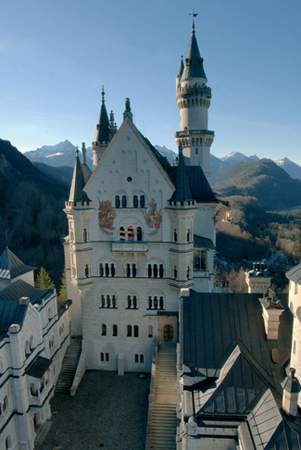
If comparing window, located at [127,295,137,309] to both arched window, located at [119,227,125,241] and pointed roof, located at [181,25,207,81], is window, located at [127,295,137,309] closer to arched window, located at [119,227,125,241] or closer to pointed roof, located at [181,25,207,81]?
arched window, located at [119,227,125,241]

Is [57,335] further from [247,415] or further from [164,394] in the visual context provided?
[247,415]

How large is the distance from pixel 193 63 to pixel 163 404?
40.3 metres

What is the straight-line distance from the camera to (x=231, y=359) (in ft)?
68.4

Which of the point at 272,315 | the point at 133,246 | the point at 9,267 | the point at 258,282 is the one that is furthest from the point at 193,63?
the point at 272,315

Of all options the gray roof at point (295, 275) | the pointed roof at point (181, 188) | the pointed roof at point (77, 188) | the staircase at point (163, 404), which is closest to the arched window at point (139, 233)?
the pointed roof at point (181, 188)

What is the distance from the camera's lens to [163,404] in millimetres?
30000

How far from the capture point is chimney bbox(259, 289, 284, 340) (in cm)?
2200

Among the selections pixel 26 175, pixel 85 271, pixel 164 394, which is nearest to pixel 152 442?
pixel 164 394

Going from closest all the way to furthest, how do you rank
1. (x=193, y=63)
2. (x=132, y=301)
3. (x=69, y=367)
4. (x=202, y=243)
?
(x=132, y=301) → (x=69, y=367) → (x=202, y=243) → (x=193, y=63)

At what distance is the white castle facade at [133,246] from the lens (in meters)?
33.6

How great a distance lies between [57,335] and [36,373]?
8232 mm

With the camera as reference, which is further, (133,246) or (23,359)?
(133,246)

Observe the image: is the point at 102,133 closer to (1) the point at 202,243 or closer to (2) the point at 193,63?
(2) the point at 193,63

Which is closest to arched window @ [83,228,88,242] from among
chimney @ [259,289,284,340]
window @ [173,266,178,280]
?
window @ [173,266,178,280]
